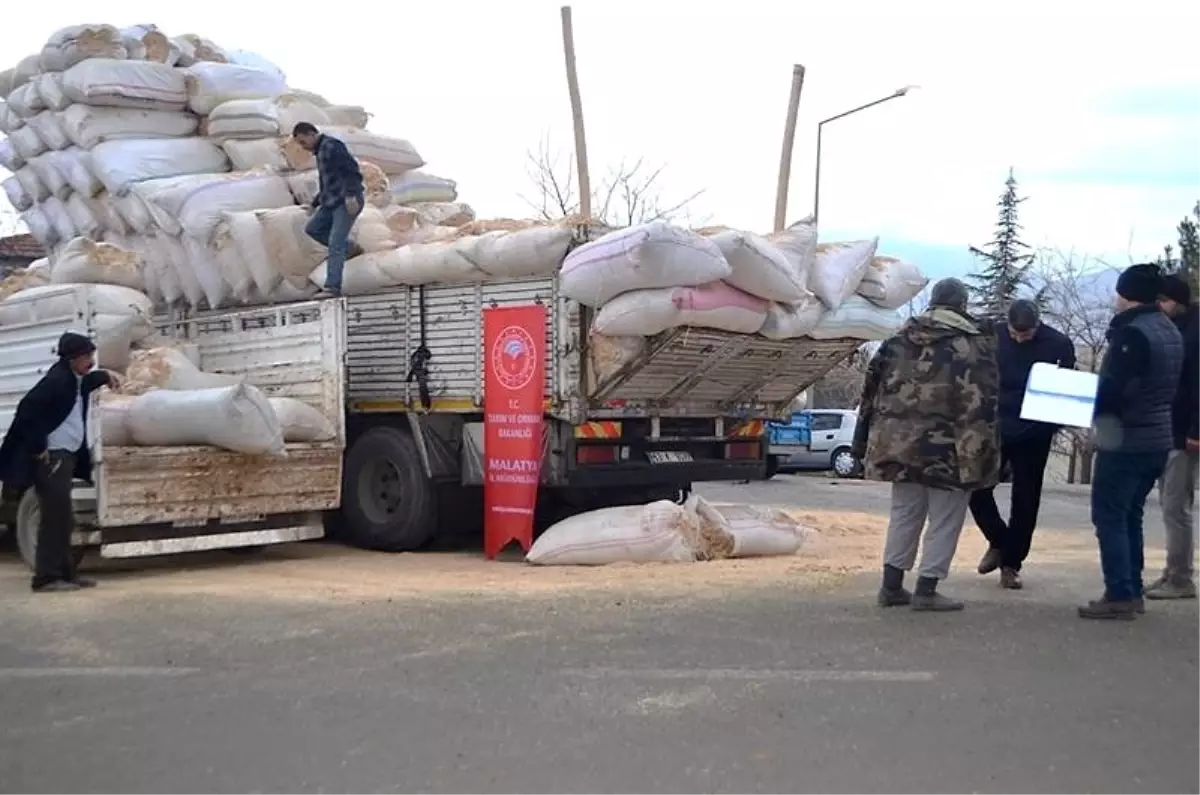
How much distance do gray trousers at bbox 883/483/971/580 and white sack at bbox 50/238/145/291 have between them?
286 inches

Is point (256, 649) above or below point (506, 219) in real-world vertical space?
below

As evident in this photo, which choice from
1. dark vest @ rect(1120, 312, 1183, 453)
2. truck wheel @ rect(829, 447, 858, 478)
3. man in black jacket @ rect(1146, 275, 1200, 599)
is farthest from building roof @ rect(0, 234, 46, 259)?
dark vest @ rect(1120, 312, 1183, 453)

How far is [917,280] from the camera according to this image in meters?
11.0

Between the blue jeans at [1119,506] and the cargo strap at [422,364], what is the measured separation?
18.0ft

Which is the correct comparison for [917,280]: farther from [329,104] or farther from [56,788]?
[56,788]

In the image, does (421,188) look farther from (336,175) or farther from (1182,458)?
(1182,458)

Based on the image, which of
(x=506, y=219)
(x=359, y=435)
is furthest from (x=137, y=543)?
(x=506, y=219)

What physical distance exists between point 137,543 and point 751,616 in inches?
175

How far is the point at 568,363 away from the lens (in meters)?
9.91

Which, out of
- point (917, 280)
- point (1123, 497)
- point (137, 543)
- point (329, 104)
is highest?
point (329, 104)

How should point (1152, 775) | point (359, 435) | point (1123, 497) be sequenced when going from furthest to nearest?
1. point (359, 435)
2. point (1123, 497)
3. point (1152, 775)

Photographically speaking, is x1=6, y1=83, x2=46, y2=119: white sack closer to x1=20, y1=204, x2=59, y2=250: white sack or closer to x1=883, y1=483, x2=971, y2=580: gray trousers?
x1=20, y1=204, x2=59, y2=250: white sack

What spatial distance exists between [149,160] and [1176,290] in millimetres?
9040

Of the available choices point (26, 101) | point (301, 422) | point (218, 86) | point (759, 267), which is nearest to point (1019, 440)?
point (759, 267)
